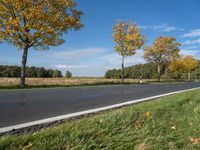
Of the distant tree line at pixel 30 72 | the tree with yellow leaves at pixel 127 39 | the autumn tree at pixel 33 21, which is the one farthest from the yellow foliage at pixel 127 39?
the distant tree line at pixel 30 72

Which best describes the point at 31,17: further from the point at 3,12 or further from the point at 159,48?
the point at 159,48

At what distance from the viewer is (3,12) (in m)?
17.6

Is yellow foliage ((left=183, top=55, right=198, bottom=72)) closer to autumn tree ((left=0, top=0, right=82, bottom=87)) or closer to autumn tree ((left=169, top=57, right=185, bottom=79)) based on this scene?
autumn tree ((left=169, top=57, right=185, bottom=79))

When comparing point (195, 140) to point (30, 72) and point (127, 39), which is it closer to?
point (127, 39)

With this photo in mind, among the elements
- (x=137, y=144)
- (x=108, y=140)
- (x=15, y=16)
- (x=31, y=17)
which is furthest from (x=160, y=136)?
(x=15, y=16)

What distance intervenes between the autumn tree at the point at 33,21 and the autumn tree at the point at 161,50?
3290 centimetres

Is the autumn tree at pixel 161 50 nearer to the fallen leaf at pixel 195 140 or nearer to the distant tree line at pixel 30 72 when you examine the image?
the fallen leaf at pixel 195 140

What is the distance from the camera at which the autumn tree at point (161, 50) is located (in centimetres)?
4941

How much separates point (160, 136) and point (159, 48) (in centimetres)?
4700

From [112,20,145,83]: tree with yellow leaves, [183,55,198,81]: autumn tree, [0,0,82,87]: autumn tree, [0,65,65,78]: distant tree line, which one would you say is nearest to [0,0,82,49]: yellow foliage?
[0,0,82,87]: autumn tree

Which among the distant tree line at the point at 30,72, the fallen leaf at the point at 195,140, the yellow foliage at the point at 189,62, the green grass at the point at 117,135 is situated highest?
the yellow foliage at the point at 189,62

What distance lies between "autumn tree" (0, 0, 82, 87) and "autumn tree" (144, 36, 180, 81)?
32.9 meters

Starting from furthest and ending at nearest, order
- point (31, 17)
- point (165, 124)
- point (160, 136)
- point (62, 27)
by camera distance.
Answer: point (62, 27) < point (31, 17) < point (165, 124) < point (160, 136)

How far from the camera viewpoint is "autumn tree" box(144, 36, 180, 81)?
49.4 meters
